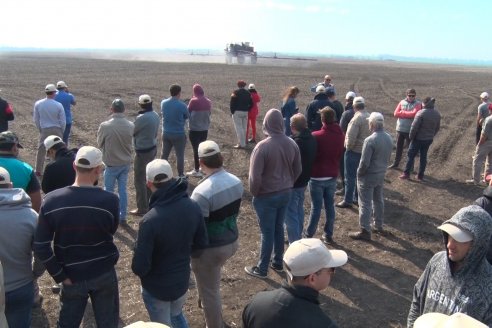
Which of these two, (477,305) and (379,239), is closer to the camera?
(477,305)

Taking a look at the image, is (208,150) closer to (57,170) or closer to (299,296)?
(57,170)

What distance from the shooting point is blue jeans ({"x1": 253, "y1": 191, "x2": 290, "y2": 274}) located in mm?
5758

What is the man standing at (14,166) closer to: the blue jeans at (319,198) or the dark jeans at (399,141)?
the blue jeans at (319,198)

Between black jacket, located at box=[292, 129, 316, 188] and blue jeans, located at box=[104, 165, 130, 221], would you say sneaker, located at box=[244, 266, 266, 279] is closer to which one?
black jacket, located at box=[292, 129, 316, 188]

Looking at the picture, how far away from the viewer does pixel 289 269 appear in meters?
2.78

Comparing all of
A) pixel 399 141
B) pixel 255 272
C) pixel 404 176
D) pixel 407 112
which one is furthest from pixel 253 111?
pixel 255 272

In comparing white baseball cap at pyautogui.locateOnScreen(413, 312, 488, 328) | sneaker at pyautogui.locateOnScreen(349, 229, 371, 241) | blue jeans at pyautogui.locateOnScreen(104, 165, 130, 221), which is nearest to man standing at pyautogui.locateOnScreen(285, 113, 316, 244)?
sneaker at pyautogui.locateOnScreen(349, 229, 371, 241)

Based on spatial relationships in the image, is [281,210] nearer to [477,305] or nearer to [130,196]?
[477,305]

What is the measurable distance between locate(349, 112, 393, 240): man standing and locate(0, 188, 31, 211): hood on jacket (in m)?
4.95

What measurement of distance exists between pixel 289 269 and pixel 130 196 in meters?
6.98

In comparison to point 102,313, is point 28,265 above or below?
above

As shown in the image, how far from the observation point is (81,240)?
144 inches


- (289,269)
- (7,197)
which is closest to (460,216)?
(289,269)

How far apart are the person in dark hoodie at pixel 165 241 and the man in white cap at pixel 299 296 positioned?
1.16 metres
